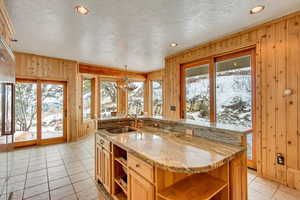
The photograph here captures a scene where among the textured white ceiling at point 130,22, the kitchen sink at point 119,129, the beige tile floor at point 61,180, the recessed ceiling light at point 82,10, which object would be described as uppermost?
the textured white ceiling at point 130,22

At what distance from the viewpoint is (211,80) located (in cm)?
360

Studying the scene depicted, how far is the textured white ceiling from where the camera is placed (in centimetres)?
207

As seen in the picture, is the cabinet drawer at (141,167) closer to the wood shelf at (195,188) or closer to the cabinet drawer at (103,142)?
the wood shelf at (195,188)

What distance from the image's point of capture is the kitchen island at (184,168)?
1211 mm

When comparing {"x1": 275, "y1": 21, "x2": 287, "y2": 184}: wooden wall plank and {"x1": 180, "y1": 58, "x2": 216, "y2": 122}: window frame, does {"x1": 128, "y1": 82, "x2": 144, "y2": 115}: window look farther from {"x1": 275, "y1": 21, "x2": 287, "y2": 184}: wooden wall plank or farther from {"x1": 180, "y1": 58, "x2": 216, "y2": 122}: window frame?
{"x1": 275, "y1": 21, "x2": 287, "y2": 184}: wooden wall plank

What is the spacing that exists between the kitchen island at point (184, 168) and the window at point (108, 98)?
4.90 metres

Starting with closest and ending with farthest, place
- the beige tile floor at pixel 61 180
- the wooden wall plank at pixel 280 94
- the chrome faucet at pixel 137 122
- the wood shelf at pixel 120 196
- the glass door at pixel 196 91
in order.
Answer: the wood shelf at pixel 120 196 < the beige tile floor at pixel 61 180 < the wooden wall plank at pixel 280 94 < the chrome faucet at pixel 137 122 < the glass door at pixel 196 91

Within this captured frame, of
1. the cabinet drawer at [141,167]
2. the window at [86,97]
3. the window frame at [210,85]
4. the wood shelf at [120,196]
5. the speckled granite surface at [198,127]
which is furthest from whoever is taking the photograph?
the window at [86,97]

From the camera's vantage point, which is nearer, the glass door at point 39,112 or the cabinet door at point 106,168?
the cabinet door at point 106,168

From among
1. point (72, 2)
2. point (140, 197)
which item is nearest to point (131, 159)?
point (140, 197)

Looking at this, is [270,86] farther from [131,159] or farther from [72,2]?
[72,2]

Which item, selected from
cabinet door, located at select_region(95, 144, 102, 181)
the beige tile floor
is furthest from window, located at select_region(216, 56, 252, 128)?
cabinet door, located at select_region(95, 144, 102, 181)

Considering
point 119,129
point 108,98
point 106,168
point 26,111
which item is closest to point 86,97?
point 108,98

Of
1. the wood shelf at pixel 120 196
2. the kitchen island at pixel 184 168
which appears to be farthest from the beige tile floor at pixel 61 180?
A: the kitchen island at pixel 184 168
